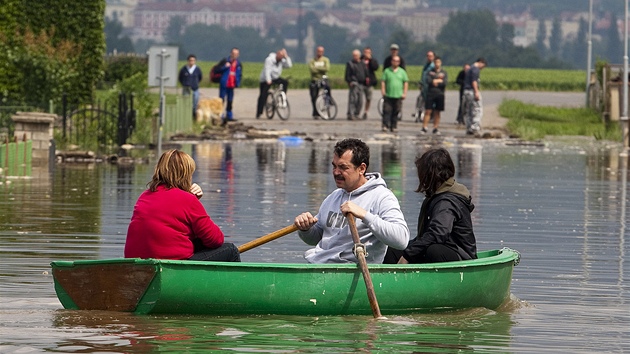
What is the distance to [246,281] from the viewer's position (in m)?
11.0

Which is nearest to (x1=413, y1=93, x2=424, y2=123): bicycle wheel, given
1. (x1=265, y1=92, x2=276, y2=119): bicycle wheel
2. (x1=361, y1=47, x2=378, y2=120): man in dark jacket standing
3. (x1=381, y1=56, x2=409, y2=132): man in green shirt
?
(x1=361, y1=47, x2=378, y2=120): man in dark jacket standing

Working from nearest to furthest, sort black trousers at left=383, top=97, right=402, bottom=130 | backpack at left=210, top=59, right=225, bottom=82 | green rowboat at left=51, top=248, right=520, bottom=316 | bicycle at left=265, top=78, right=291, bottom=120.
A: green rowboat at left=51, top=248, right=520, bottom=316
black trousers at left=383, top=97, right=402, bottom=130
backpack at left=210, top=59, right=225, bottom=82
bicycle at left=265, top=78, right=291, bottom=120

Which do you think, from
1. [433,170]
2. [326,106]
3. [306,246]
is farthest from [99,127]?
[433,170]

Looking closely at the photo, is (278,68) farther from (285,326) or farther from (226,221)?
(285,326)

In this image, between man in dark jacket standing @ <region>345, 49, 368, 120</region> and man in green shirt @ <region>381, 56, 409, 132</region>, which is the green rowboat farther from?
man in dark jacket standing @ <region>345, 49, 368, 120</region>

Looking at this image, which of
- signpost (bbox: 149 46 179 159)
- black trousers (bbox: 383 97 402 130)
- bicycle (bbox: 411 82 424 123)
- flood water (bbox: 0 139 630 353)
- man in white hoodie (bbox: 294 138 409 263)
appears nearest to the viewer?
flood water (bbox: 0 139 630 353)

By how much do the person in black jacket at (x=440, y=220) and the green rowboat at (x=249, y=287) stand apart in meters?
0.29

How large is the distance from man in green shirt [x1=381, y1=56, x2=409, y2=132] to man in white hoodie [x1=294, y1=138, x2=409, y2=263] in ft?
86.8

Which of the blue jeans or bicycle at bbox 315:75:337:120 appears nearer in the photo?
the blue jeans

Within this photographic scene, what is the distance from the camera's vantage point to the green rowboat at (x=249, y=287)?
35.7 feet

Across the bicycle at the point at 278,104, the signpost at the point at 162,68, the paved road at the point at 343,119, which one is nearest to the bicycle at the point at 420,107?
the paved road at the point at 343,119

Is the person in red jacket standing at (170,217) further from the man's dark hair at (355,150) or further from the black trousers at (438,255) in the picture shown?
the black trousers at (438,255)

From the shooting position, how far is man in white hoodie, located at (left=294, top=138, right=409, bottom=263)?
1127cm

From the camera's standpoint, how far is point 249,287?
36.2ft
